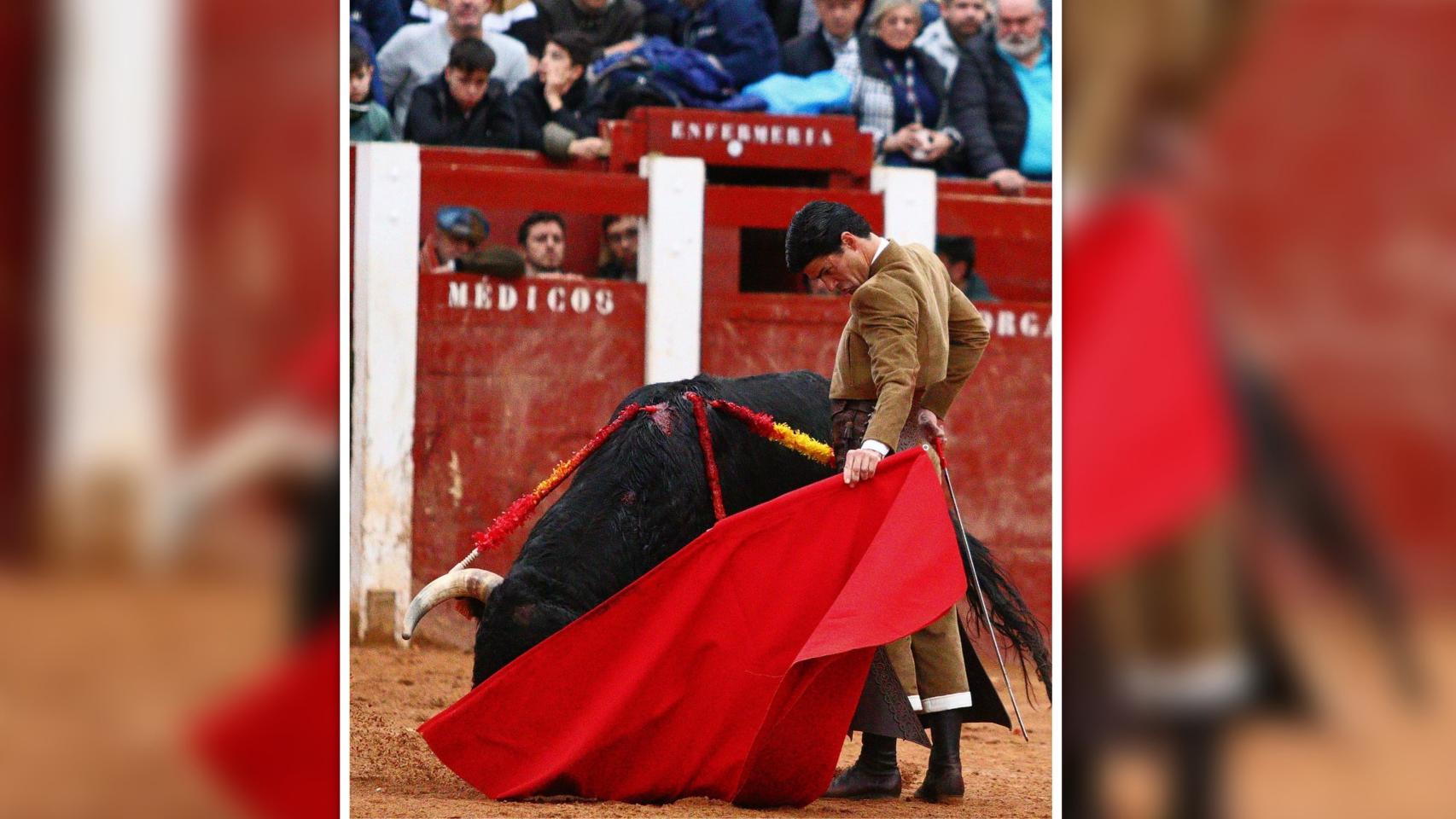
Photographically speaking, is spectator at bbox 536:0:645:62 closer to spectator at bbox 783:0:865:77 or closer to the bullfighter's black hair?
spectator at bbox 783:0:865:77

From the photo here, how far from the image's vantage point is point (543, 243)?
6141 mm

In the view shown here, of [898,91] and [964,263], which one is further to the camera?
[898,91]

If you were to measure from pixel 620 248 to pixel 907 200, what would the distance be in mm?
1220

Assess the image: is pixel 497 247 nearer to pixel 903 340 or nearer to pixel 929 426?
pixel 929 426

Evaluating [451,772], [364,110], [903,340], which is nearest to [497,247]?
[364,110]

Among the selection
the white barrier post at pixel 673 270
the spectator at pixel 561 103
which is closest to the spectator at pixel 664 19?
the spectator at pixel 561 103

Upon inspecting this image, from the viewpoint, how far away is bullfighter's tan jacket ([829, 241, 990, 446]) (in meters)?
3.42

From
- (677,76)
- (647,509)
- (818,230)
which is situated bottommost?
(647,509)

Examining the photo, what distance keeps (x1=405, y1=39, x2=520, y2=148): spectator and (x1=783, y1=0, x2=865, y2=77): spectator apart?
1.25 metres

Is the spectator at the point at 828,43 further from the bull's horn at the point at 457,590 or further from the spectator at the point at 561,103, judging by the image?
the bull's horn at the point at 457,590
